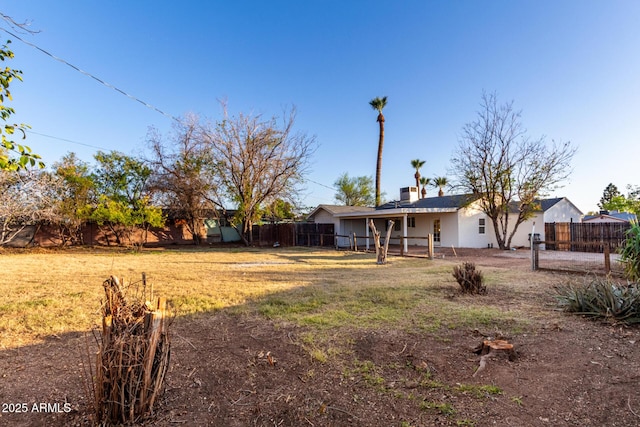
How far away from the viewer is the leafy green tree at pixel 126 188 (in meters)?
18.8

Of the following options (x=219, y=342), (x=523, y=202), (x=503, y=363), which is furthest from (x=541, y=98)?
(x=219, y=342)

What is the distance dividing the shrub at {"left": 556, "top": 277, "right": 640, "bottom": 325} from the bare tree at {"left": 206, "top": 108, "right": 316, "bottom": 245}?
16829 millimetres

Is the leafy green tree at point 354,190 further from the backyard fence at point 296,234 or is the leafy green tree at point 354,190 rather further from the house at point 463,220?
the house at point 463,220

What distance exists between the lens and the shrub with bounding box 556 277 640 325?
461 cm

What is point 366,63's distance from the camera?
51.9ft

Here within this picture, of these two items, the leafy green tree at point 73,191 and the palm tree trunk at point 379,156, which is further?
the palm tree trunk at point 379,156

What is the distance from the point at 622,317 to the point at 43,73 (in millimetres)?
15985

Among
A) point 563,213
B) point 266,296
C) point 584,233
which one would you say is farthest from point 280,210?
point 563,213

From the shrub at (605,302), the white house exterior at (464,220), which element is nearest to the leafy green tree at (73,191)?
the white house exterior at (464,220)

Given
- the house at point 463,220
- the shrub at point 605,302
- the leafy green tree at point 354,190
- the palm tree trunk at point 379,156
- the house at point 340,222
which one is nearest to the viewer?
the shrub at point 605,302

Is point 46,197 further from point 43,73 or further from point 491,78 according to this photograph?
point 491,78

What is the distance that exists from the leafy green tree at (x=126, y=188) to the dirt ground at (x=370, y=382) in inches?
641

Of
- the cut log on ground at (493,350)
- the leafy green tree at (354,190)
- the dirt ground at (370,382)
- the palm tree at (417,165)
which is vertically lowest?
the dirt ground at (370,382)

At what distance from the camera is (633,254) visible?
19.1 feet
